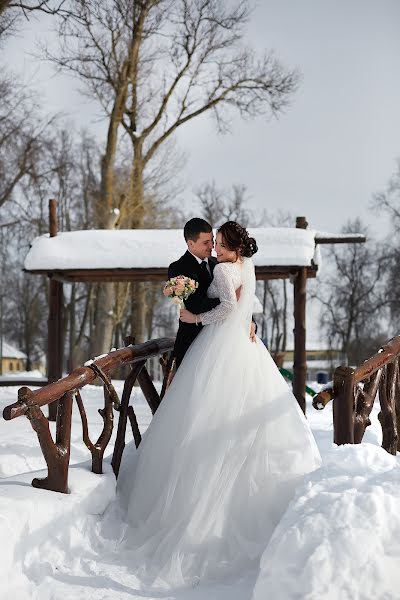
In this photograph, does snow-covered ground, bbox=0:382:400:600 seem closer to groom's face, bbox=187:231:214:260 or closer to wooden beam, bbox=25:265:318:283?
groom's face, bbox=187:231:214:260

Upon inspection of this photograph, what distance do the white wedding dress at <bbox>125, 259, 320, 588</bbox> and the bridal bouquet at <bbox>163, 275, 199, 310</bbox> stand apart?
165mm

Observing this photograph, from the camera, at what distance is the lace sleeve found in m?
4.60

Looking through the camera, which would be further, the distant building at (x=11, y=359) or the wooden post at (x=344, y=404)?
the distant building at (x=11, y=359)

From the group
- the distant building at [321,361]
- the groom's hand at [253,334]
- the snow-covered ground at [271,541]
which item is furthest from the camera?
the distant building at [321,361]

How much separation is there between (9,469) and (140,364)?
108 inches

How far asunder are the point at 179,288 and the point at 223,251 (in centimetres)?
38

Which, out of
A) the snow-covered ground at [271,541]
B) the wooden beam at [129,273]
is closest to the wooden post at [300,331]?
the wooden beam at [129,273]

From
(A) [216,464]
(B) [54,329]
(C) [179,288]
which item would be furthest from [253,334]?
(B) [54,329]

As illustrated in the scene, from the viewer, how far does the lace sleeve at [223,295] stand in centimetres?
460

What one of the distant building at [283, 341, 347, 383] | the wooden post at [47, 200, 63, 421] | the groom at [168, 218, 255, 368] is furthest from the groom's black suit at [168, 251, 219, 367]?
the distant building at [283, 341, 347, 383]

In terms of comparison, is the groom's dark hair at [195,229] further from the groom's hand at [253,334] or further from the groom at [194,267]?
the groom's hand at [253,334]

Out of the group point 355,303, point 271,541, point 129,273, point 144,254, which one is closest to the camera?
point 271,541

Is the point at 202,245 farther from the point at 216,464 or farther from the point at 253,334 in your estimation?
the point at 216,464

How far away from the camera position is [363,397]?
5551 mm
